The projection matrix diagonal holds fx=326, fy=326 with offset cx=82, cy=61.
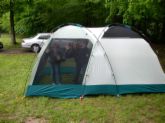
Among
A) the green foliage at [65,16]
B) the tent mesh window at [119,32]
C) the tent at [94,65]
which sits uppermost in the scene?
the tent mesh window at [119,32]

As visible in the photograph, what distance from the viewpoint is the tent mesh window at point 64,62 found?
8.97 m

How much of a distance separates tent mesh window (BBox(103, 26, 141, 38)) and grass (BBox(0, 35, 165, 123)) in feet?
5.76

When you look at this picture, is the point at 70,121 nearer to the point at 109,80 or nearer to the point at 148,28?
the point at 109,80

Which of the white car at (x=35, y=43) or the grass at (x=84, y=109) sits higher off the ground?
the grass at (x=84, y=109)

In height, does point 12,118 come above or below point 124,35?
below

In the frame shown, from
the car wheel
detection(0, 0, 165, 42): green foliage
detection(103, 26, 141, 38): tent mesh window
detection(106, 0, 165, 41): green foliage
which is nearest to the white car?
the car wheel

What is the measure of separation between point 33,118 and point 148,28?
22.1m

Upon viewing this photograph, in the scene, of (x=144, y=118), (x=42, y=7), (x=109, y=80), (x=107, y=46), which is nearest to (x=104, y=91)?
(x=109, y=80)

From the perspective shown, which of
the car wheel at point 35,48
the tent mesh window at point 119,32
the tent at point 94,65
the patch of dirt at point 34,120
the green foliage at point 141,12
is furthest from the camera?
the car wheel at point 35,48

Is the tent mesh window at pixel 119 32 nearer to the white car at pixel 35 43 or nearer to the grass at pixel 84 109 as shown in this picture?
Answer: the grass at pixel 84 109

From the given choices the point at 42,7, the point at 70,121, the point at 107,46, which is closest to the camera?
the point at 70,121

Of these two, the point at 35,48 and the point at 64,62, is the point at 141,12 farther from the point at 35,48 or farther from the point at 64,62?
the point at 64,62

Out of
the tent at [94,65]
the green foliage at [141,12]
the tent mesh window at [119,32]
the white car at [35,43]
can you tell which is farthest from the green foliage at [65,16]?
the tent at [94,65]

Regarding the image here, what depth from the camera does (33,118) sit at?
7418 mm
